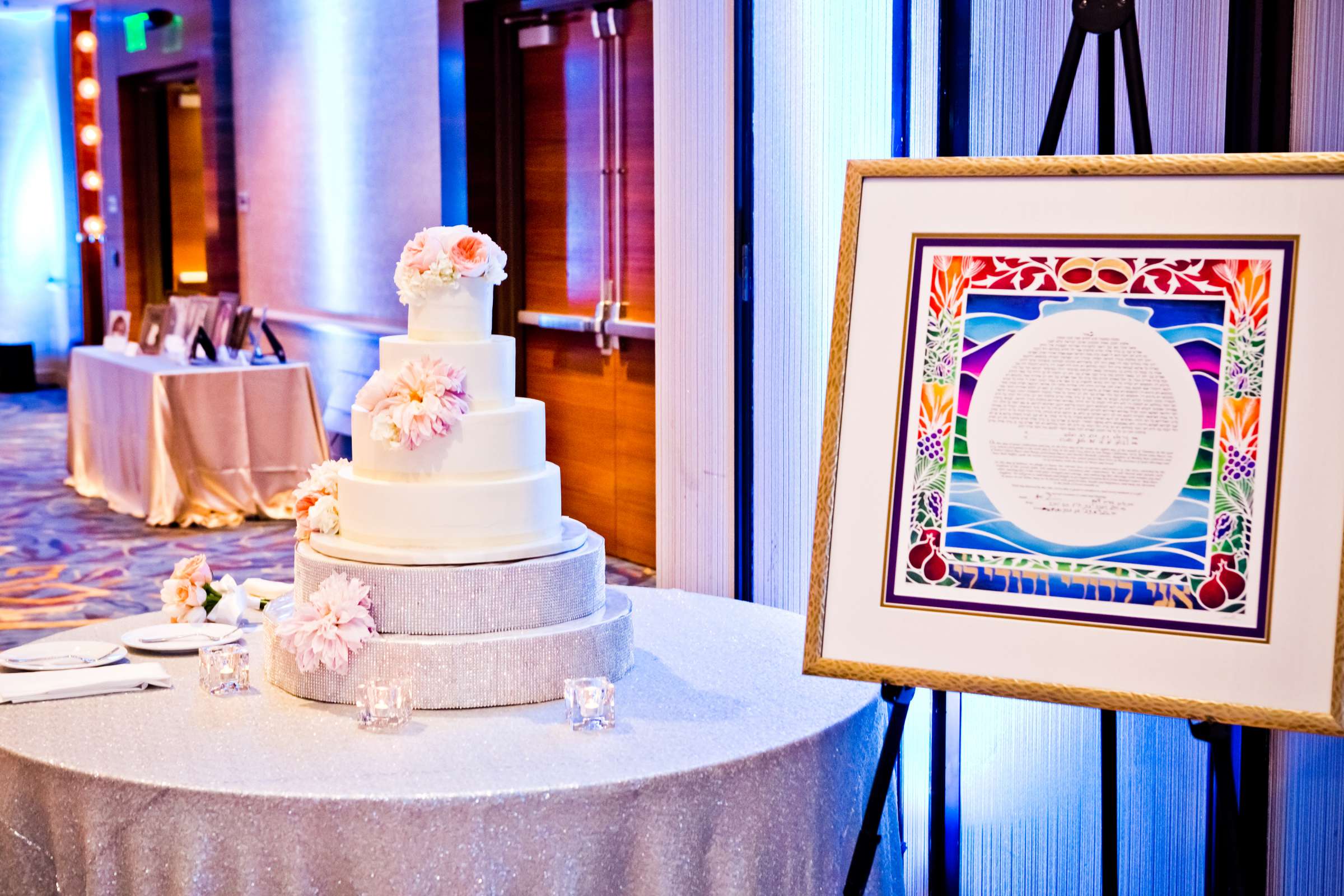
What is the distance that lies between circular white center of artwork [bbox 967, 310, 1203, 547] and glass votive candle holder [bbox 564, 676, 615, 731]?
2.41 feet

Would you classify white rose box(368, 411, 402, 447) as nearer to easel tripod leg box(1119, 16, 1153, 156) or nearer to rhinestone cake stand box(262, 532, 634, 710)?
rhinestone cake stand box(262, 532, 634, 710)

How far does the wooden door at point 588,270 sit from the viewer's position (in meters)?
6.00

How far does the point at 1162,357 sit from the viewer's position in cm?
183

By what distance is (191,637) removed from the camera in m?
2.86

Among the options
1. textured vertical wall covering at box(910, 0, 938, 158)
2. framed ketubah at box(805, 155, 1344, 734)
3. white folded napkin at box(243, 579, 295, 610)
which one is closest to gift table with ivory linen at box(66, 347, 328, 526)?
white folded napkin at box(243, 579, 295, 610)

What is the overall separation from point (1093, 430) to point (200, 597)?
1.93m

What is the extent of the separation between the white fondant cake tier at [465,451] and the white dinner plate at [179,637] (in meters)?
0.55

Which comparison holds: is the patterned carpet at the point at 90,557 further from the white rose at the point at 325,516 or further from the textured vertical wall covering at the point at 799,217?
the white rose at the point at 325,516

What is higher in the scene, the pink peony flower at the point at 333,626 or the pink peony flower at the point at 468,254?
the pink peony flower at the point at 468,254

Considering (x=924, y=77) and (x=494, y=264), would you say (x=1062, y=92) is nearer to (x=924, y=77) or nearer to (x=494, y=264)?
(x=924, y=77)

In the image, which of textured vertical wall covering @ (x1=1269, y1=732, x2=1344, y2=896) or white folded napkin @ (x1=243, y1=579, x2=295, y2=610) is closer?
textured vertical wall covering @ (x1=1269, y1=732, x2=1344, y2=896)

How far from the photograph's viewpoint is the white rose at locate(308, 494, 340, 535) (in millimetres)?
2598

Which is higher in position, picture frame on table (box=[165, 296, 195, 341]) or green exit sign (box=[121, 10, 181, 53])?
green exit sign (box=[121, 10, 181, 53])

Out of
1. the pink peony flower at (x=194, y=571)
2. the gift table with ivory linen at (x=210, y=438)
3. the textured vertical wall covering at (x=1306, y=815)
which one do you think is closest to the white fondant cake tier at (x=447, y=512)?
the pink peony flower at (x=194, y=571)
